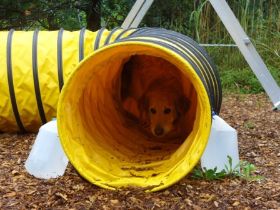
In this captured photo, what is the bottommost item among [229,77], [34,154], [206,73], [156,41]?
[229,77]

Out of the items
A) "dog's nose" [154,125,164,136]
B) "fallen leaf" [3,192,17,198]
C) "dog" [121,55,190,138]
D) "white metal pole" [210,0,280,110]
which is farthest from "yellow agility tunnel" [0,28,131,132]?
"fallen leaf" [3,192,17,198]

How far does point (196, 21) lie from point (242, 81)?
1066mm

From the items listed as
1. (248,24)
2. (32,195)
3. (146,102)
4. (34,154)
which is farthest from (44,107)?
(248,24)

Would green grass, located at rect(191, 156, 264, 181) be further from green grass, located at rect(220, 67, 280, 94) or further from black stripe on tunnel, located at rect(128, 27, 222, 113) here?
green grass, located at rect(220, 67, 280, 94)

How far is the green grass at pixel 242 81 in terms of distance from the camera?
22.2 feet

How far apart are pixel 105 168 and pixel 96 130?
477 mm

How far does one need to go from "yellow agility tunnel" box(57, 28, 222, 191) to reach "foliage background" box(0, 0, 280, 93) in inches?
122

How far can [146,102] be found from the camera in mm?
4156

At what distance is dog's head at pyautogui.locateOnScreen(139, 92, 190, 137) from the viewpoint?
3914 mm

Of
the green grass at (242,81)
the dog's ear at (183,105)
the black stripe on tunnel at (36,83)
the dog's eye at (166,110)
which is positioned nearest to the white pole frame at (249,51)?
the dog's ear at (183,105)

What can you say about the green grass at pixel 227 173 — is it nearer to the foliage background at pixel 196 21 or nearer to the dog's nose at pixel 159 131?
the dog's nose at pixel 159 131

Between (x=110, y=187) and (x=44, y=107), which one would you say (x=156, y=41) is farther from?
(x=44, y=107)

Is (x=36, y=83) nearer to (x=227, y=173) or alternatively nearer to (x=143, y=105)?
(x=143, y=105)

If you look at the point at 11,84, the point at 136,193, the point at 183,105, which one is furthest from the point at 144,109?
the point at 136,193
